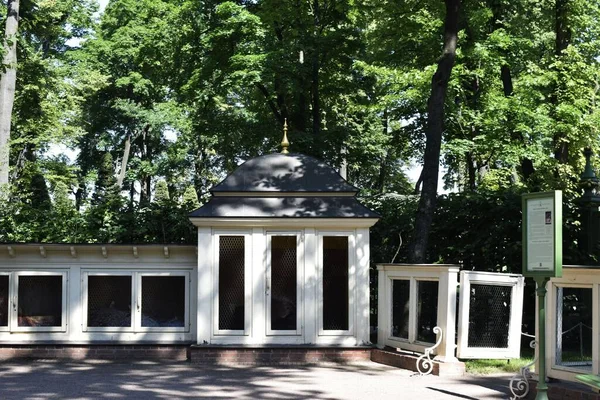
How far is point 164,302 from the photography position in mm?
16750

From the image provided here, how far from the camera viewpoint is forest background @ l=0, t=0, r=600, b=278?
783 inches

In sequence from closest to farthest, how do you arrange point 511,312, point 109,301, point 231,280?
point 511,312
point 231,280
point 109,301

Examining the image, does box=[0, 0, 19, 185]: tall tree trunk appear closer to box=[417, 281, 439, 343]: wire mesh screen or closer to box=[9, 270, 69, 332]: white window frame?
box=[9, 270, 69, 332]: white window frame

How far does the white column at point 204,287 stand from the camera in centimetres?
1584

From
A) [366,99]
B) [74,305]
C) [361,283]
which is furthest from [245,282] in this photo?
[366,99]

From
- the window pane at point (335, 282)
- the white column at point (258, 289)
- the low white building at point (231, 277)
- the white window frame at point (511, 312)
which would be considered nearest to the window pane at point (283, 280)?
the low white building at point (231, 277)

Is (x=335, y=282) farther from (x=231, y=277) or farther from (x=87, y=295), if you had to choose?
(x=87, y=295)

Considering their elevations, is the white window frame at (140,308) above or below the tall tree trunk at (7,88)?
below

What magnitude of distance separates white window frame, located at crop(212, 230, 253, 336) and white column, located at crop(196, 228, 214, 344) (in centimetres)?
8

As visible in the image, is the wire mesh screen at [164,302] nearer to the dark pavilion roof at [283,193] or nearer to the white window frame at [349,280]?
the dark pavilion roof at [283,193]

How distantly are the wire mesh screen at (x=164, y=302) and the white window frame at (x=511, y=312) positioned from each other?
5.88m

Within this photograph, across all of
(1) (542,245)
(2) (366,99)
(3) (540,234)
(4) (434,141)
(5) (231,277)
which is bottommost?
(5) (231,277)

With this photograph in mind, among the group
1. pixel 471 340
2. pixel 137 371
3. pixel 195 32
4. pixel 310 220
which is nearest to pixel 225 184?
pixel 310 220

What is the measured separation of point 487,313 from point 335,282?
3545mm
